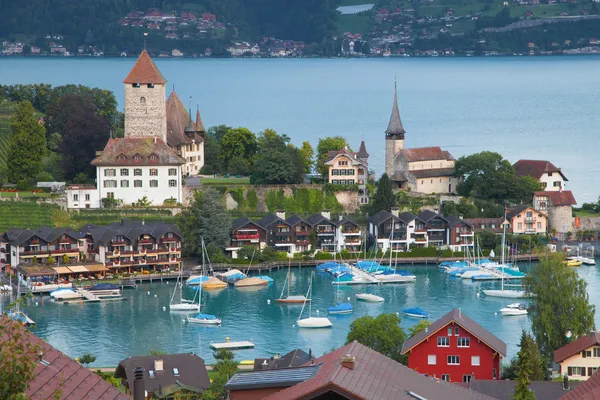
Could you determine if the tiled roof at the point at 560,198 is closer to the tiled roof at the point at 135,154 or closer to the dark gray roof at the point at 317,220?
the dark gray roof at the point at 317,220

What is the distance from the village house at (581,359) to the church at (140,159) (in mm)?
26003

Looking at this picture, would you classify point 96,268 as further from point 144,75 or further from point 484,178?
point 484,178

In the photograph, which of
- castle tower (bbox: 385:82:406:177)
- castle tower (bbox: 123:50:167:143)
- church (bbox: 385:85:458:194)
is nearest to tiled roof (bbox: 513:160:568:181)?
church (bbox: 385:85:458:194)

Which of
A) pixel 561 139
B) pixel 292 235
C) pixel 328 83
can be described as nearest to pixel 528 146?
pixel 561 139

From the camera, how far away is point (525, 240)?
4928 centimetres

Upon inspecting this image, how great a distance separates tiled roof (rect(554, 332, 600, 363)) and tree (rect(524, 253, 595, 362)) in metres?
1.67

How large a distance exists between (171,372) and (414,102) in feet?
363

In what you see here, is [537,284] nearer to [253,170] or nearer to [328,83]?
[253,170]

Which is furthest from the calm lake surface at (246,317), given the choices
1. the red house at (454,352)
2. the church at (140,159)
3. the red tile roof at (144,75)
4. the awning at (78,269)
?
the red tile roof at (144,75)

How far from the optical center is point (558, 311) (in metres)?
29.5

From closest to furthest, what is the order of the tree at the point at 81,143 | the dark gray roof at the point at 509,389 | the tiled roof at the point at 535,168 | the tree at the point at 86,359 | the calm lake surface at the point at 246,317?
the dark gray roof at the point at 509,389 < the tree at the point at 86,359 < the calm lake surface at the point at 246,317 < the tree at the point at 81,143 < the tiled roof at the point at 535,168

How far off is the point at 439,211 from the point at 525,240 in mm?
3788

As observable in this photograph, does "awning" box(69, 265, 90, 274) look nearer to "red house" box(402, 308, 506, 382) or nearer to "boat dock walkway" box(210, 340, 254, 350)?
"boat dock walkway" box(210, 340, 254, 350)

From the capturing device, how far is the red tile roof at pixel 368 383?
10406 mm
